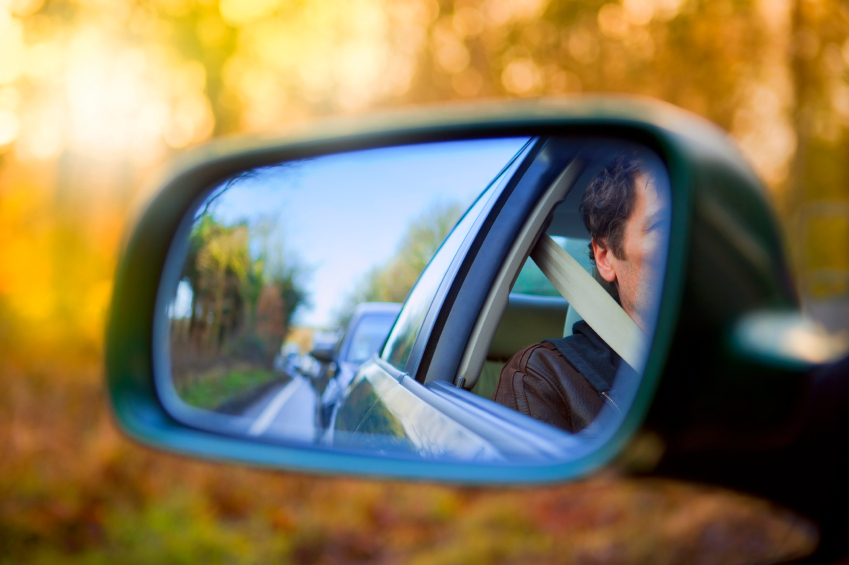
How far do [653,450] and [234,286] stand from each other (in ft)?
5.17

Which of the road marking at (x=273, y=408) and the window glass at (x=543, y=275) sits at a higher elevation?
the window glass at (x=543, y=275)

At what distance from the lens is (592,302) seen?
1895mm

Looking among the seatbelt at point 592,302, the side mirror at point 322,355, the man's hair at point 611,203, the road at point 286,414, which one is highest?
the man's hair at point 611,203

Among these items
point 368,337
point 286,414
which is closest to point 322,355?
point 368,337

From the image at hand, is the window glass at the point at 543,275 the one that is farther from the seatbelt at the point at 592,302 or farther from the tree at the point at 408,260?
the tree at the point at 408,260

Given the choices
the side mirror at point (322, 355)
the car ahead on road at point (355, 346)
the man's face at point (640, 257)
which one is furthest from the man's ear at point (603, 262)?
the side mirror at point (322, 355)

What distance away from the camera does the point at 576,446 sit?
4.39ft

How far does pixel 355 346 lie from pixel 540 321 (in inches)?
33.9

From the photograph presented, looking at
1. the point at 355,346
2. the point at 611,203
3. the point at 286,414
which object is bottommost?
the point at 286,414

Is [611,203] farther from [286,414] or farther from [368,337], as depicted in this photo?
[368,337]

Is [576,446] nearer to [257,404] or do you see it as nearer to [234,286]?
[257,404]

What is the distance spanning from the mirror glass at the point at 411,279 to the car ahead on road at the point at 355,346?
6 centimetres

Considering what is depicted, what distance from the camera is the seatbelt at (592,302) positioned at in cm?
177

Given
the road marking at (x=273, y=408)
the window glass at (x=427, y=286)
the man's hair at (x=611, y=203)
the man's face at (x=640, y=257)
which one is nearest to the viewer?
the man's face at (x=640, y=257)
